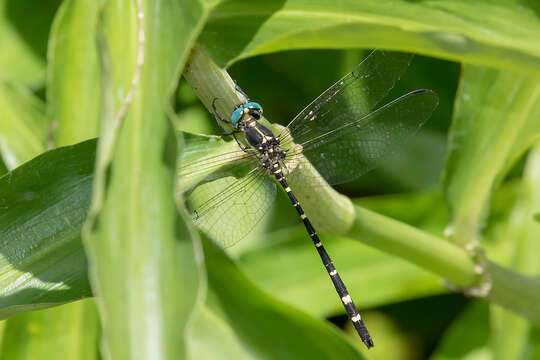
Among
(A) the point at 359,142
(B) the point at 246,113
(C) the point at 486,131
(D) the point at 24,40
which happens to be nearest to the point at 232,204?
(B) the point at 246,113

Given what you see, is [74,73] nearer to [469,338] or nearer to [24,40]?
[24,40]

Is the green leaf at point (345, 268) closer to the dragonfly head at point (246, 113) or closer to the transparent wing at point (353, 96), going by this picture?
the transparent wing at point (353, 96)

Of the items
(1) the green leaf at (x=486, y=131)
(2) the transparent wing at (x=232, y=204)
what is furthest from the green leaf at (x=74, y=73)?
(1) the green leaf at (x=486, y=131)

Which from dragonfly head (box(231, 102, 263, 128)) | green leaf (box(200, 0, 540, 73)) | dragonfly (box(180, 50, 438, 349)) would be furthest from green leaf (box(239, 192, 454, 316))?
green leaf (box(200, 0, 540, 73))

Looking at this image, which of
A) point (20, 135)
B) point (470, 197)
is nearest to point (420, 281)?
point (470, 197)

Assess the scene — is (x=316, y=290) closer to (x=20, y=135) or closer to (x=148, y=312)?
(x=20, y=135)

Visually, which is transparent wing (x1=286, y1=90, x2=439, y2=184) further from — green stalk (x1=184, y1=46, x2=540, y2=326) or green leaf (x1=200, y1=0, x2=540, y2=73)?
green leaf (x1=200, y1=0, x2=540, y2=73)
